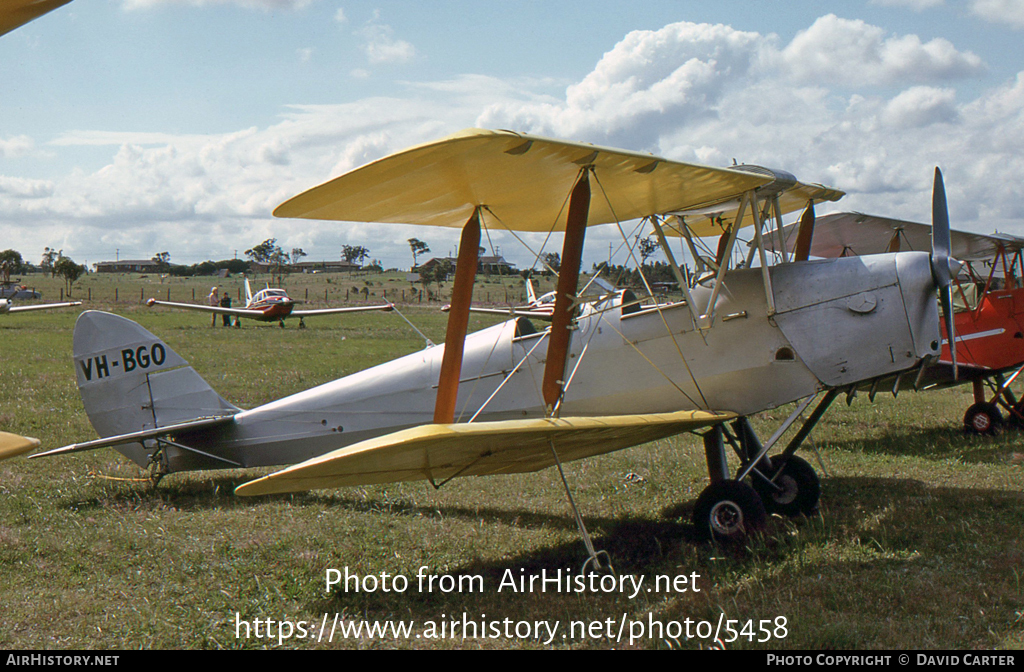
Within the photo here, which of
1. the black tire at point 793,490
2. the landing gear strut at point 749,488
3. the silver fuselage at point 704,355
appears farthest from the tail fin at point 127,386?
the black tire at point 793,490

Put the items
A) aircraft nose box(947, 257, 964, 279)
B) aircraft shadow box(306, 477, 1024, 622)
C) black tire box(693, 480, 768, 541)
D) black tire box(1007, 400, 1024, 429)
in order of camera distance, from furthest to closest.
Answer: black tire box(1007, 400, 1024, 429)
aircraft nose box(947, 257, 964, 279)
black tire box(693, 480, 768, 541)
aircraft shadow box(306, 477, 1024, 622)

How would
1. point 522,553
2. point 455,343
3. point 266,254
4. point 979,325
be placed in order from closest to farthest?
point 455,343
point 522,553
point 979,325
point 266,254

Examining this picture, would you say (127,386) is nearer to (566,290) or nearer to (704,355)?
(566,290)

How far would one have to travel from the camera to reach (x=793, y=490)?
654cm

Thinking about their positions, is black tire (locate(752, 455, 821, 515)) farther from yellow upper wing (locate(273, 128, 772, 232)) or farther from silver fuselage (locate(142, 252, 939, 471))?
yellow upper wing (locate(273, 128, 772, 232))

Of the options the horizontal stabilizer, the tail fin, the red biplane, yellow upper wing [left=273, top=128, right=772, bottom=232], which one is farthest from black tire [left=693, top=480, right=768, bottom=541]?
the red biplane

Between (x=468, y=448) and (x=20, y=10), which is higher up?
(x=20, y=10)

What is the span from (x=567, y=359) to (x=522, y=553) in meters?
1.56

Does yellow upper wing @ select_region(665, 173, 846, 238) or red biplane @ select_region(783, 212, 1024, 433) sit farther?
red biplane @ select_region(783, 212, 1024, 433)

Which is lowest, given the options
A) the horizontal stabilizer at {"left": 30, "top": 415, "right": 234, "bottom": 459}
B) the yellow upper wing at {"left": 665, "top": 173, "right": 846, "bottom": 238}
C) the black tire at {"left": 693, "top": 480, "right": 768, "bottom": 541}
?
the black tire at {"left": 693, "top": 480, "right": 768, "bottom": 541}

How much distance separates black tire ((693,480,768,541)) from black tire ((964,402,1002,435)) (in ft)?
21.7

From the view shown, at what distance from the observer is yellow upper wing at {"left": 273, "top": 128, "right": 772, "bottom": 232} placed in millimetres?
4438

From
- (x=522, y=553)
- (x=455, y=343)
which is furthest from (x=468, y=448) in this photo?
(x=522, y=553)
